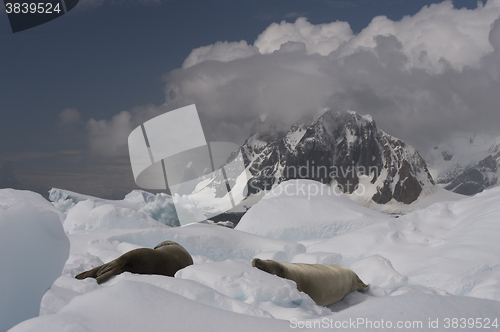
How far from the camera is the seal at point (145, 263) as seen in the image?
4466 mm

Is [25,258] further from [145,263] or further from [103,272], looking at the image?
[145,263]

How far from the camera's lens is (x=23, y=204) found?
247cm

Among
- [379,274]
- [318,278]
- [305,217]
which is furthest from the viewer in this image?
[305,217]

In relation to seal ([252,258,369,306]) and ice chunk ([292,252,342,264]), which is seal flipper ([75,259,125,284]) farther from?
ice chunk ([292,252,342,264])

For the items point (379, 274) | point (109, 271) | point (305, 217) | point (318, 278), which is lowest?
point (305, 217)

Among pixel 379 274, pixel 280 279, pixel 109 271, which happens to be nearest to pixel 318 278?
pixel 280 279

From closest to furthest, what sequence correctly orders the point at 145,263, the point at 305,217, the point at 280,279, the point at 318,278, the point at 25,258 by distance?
the point at 25,258
the point at 280,279
the point at 318,278
the point at 145,263
the point at 305,217

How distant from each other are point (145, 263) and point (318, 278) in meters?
2.49

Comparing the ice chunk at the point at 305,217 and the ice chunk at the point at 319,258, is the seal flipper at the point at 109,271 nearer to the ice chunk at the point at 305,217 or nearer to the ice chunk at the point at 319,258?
the ice chunk at the point at 319,258

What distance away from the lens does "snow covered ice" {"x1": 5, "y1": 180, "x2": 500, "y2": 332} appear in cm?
208

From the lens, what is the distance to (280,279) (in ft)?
12.3

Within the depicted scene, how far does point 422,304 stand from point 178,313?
153cm

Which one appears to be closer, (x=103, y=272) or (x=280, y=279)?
(x=280, y=279)

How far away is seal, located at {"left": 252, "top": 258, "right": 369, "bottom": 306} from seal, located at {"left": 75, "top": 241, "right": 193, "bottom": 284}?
1.72m
